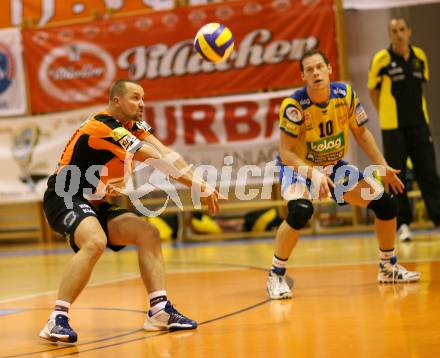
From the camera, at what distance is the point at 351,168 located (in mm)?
7246

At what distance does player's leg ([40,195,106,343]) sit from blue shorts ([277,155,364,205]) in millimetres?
1953

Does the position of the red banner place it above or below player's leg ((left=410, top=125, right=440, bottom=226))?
above

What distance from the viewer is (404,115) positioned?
412 inches

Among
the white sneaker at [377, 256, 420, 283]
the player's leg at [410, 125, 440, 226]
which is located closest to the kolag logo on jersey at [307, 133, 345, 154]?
the white sneaker at [377, 256, 420, 283]

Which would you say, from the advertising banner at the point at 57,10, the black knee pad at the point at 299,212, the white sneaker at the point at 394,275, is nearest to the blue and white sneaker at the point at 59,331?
the black knee pad at the point at 299,212

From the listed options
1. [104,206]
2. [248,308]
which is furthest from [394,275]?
[104,206]

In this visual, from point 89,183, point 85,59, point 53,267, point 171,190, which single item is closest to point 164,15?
point 85,59

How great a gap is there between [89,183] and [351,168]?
2356mm

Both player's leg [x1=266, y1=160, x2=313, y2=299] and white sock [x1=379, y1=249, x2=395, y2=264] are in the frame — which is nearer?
player's leg [x1=266, y1=160, x2=313, y2=299]

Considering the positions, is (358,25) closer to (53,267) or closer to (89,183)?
(53,267)

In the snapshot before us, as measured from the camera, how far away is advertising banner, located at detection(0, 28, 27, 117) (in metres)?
14.5

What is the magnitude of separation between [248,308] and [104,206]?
4.65ft

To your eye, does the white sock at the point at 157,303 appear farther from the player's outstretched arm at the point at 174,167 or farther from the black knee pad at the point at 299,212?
the black knee pad at the point at 299,212

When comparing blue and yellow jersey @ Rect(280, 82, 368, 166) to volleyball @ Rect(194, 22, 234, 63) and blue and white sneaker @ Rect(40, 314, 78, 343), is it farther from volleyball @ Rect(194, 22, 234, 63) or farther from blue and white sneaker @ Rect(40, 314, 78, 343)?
blue and white sneaker @ Rect(40, 314, 78, 343)
